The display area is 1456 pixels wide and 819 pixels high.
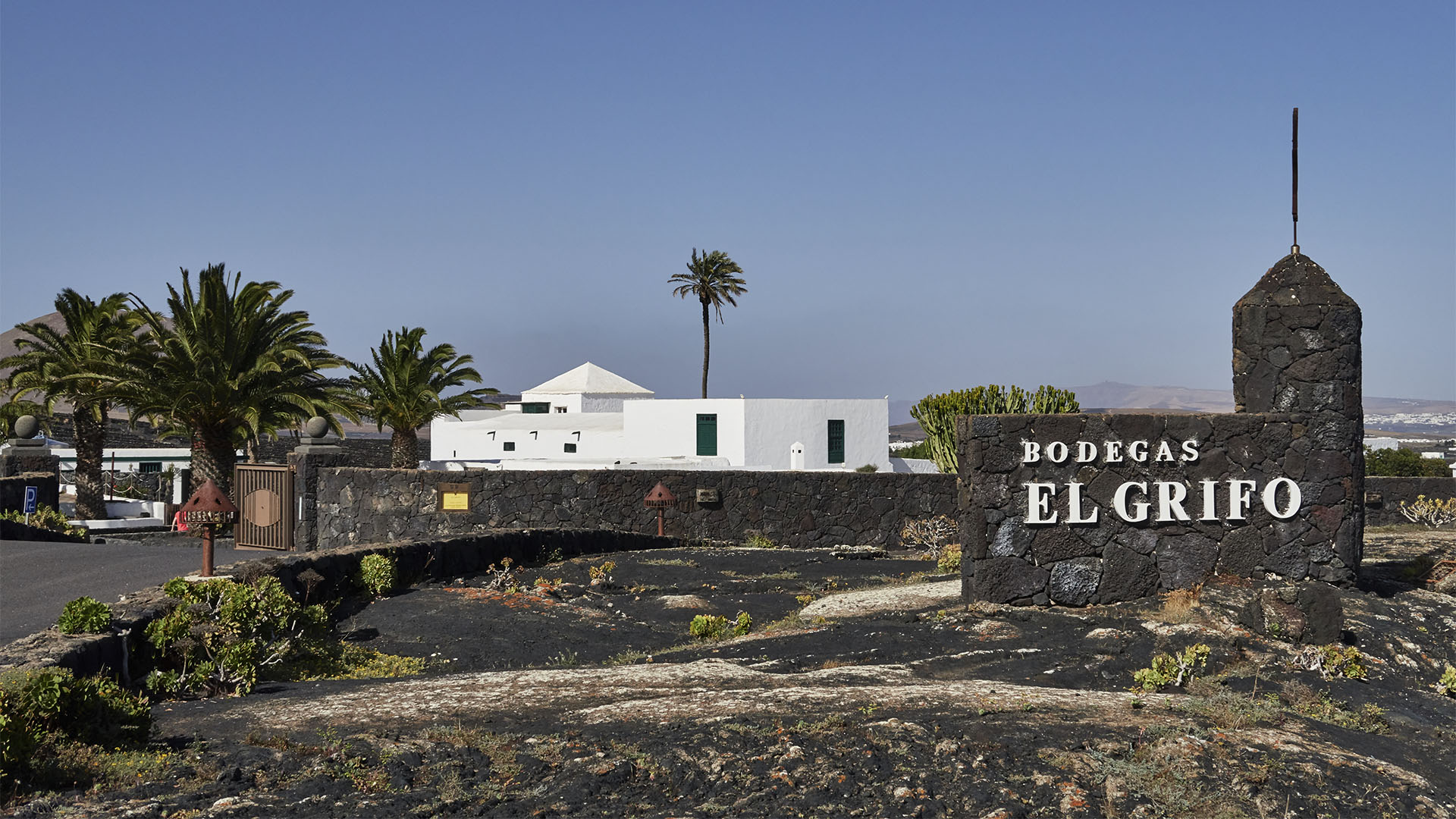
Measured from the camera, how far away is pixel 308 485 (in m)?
22.5

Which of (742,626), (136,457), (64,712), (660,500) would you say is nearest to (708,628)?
(742,626)

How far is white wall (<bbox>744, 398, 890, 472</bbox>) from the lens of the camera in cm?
4053

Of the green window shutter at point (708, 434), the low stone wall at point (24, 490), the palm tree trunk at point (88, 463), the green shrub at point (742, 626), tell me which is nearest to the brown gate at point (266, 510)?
the low stone wall at point (24, 490)

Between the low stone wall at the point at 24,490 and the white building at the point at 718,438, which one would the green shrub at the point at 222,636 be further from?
the white building at the point at 718,438

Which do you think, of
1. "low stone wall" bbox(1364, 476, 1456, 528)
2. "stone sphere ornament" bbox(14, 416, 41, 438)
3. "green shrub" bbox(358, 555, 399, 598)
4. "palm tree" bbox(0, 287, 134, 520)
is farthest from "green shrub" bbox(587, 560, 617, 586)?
"stone sphere ornament" bbox(14, 416, 41, 438)

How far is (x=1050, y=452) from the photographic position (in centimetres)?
1174

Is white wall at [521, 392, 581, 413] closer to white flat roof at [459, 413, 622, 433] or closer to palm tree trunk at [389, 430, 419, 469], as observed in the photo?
white flat roof at [459, 413, 622, 433]

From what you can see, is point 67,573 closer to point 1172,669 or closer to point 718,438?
point 1172,669

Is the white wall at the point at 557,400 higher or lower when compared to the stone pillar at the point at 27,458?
higher

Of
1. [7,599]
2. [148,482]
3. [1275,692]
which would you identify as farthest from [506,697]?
[148,482]

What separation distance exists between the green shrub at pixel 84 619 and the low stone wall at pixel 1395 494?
22.5 m

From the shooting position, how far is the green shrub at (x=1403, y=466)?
168ft

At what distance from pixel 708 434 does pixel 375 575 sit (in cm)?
2812

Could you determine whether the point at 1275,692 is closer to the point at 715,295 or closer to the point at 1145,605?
the point at 1145,605
